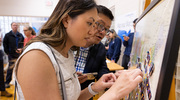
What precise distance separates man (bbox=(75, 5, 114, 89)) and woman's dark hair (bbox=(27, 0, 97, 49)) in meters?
0.53

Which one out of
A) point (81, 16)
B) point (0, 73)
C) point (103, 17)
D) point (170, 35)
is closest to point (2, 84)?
point (0, 73)

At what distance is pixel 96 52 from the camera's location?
1279 mm

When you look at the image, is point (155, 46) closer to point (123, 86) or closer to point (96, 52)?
point (123, 86)

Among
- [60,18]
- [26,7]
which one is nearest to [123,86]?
[60,18]

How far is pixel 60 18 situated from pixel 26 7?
5.56 meters

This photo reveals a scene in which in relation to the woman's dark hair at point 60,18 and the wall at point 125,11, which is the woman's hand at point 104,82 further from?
the wall at point 125,11

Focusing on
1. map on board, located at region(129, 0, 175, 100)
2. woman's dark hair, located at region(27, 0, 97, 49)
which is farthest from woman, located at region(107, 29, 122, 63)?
map on board, located at region(129, 0, 175, 100)

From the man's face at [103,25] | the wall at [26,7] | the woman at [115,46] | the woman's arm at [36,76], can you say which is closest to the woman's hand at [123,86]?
the woman's arm at [36,76]

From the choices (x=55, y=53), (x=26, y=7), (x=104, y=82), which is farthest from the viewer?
(x=26, y=7)

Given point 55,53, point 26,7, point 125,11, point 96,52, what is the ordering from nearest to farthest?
point 55,53 → point 96,52 → point 125,11 → point 26,7

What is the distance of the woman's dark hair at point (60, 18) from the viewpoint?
61 cm

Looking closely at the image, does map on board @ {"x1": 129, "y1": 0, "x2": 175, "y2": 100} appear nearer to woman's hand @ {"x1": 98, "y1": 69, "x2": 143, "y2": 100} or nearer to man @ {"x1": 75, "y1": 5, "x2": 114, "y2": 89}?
woman's hand @ {"x1": 98, "y1": 69, "x2": 143, "y2": 100}

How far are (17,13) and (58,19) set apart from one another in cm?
559

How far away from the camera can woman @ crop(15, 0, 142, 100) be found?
46 centimetres
